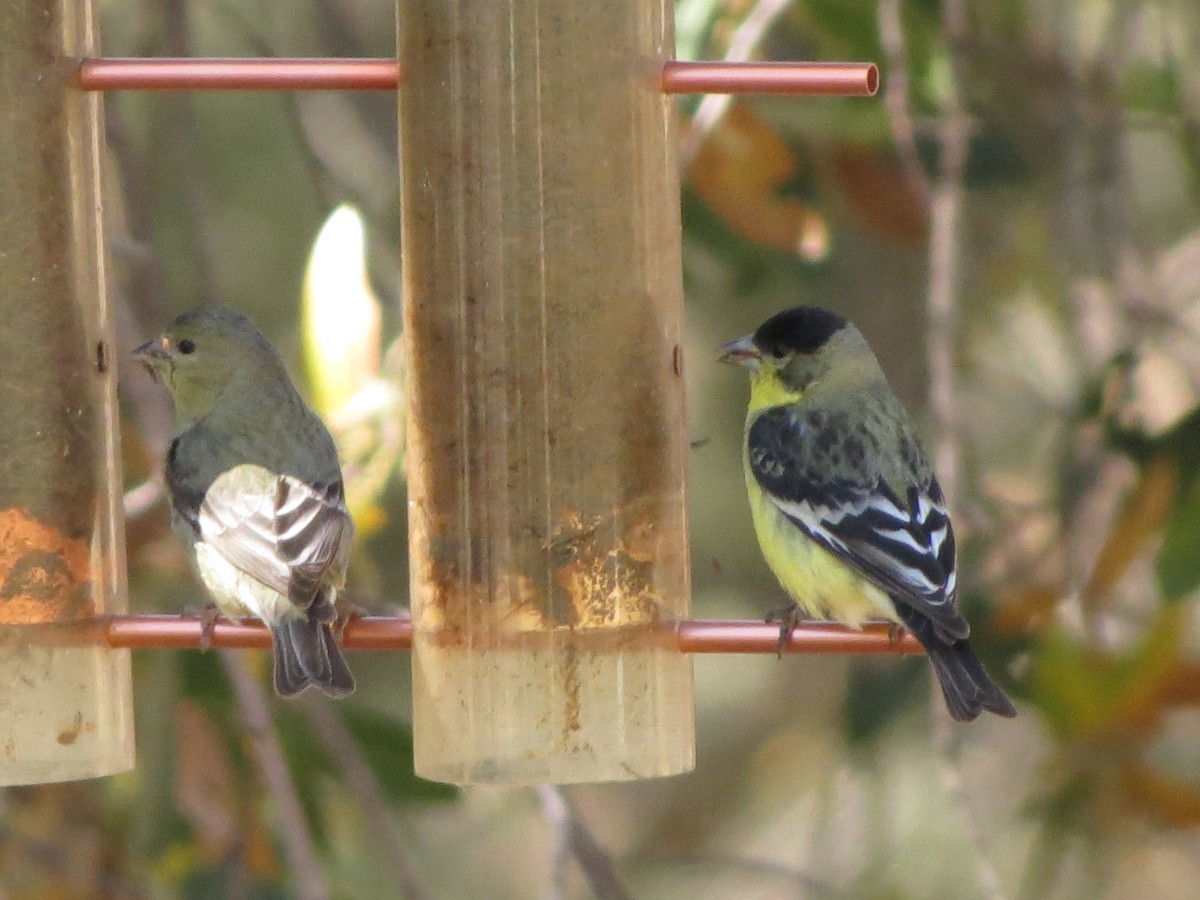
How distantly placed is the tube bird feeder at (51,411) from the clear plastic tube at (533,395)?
2.18ft

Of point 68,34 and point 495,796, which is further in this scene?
point 495,796

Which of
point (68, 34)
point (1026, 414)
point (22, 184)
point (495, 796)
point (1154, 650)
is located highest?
point (68, 34)

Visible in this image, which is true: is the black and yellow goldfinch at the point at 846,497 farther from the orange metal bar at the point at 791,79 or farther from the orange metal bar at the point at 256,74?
the orange metal bar at the point at 256,74

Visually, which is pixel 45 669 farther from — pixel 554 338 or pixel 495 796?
pixel 495 796

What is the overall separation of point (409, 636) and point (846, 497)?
131 cm

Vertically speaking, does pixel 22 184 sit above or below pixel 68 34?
below

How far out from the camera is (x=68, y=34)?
4.36 metres

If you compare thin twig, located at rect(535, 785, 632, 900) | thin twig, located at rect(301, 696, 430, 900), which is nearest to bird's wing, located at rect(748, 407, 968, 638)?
thin twig, located at rect(535, 785, 632, 900)

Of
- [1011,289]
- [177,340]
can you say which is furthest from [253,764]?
[1011,289]

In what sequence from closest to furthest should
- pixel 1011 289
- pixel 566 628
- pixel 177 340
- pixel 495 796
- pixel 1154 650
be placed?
pixel 566 628 < pixel 177 340 < pixel 1154 650 < pixel 1011 289 < pixel 495 796

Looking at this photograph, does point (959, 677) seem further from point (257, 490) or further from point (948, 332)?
point (257, 490)

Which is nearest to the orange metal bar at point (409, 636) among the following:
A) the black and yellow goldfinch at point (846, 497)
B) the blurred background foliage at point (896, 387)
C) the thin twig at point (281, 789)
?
the black and yellow goldfinch at point (846, 497)

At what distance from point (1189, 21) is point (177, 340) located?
10.4 ft

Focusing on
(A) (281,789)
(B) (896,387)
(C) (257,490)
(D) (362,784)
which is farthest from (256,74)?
(B) (896,387)
